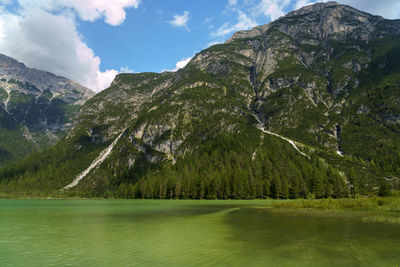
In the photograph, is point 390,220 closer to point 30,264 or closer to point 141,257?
point 141,257

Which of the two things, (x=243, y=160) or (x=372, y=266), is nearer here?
(x=372, y=266)

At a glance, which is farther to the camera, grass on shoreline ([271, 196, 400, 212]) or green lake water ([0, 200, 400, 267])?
grass on shoreline ([271, 196, 400, 212])

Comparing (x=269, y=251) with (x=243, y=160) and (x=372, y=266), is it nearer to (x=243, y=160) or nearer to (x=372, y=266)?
(x=372, y=266)

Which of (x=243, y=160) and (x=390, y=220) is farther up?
(x=243, y=160)

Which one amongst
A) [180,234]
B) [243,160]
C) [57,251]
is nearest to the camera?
[57,251]

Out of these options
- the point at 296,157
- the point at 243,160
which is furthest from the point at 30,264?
the point at 296,157

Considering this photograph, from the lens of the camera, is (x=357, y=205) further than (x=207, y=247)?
Yes

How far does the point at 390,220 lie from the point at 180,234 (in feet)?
93.3

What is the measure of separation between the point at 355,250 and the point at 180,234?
54.2 feet

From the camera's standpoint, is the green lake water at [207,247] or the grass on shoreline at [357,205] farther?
the grass on shoreline at [357,205]

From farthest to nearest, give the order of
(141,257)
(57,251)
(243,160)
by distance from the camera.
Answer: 1. (243,160)
2. (57,251)
3. (141,257)

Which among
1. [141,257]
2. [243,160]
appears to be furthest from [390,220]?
[243,160]

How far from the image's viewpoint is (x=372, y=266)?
1487cm

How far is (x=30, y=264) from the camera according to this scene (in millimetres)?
16641
